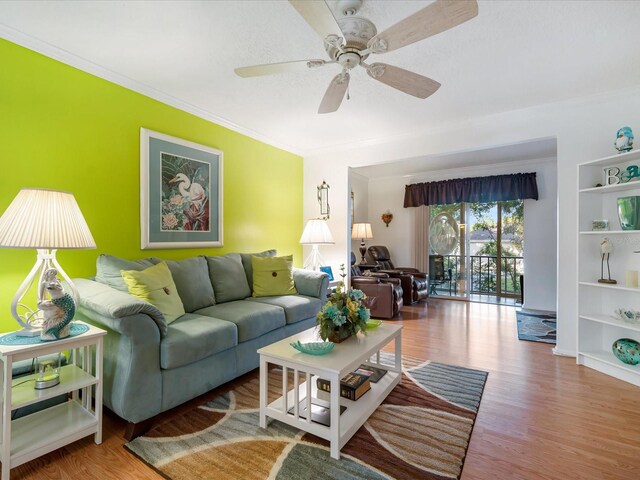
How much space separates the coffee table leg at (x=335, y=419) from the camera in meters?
1.64

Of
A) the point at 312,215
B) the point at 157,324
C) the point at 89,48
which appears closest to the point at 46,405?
the point at 157,324

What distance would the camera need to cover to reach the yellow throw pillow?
2211 millimetres

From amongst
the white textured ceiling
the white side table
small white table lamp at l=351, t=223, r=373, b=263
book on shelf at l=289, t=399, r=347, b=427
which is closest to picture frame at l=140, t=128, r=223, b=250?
the white textured ceiling

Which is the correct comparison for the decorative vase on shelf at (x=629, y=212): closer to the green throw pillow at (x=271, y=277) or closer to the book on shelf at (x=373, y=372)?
the book on shelf at (x=373, y=372)

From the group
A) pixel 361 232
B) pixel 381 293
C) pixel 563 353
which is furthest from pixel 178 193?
pixel 563 353

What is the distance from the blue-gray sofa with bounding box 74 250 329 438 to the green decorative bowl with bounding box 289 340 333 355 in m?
0.67

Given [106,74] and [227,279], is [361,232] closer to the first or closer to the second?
[227,279]

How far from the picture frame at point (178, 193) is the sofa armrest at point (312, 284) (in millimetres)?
1011

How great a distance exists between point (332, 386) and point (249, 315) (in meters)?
1.11

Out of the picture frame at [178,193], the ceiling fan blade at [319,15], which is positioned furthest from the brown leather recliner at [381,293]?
the ceiling fan blade at [319,15]

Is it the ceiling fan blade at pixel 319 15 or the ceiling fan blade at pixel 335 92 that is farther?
the ceiling fan blade at pixel 335 92

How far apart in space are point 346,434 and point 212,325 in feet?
3.72

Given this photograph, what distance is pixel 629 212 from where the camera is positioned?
105 inches

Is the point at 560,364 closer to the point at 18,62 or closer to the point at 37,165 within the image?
the point at 37,165
